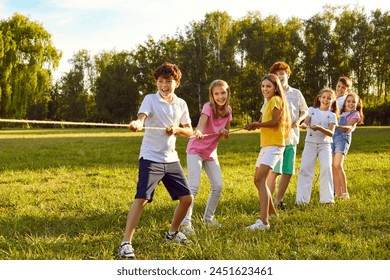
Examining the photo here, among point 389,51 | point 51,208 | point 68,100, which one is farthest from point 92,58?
point 51,208

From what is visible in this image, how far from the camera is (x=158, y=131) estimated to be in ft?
14.3

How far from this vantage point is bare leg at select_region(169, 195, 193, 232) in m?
4.58

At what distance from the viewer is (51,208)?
6.20 metres

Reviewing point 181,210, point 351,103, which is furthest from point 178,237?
point 351,103

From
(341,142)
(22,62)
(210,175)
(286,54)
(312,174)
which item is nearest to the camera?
(210,175)

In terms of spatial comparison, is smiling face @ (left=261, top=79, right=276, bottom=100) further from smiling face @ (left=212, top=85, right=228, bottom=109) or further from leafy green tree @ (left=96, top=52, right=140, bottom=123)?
leafy green tree @ (left=96, top=52, right=140, bottom=123)

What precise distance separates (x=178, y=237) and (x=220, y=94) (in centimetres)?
165

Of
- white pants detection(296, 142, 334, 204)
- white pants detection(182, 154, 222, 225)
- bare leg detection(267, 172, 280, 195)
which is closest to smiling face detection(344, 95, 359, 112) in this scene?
white pants detection(296, 142, 334, 204)

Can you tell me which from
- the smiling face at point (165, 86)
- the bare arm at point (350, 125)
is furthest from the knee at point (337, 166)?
the smiling face at point (165, 86)

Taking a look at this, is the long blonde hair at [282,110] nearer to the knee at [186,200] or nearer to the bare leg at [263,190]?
the bare leg at [263,190]

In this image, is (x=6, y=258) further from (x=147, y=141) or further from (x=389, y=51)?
(x=389, y=51)

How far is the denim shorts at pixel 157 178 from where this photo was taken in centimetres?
428

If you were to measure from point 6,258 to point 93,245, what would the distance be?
2.68ft

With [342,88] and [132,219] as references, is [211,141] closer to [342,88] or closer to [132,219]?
[132,219]
